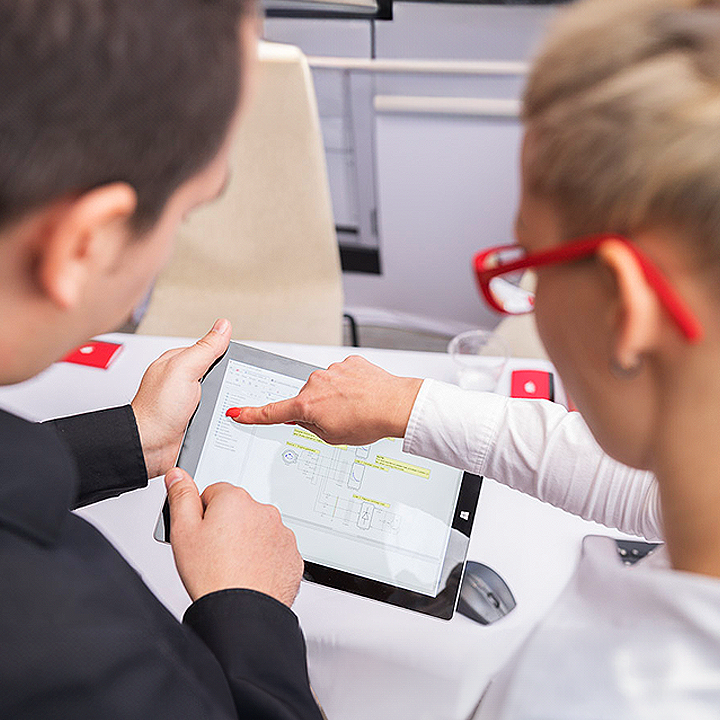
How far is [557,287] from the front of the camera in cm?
53

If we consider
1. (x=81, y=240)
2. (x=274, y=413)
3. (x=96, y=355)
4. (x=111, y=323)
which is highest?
(x=81, y=240)

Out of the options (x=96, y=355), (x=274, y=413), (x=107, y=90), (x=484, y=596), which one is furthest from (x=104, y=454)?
(x=107, y=90)

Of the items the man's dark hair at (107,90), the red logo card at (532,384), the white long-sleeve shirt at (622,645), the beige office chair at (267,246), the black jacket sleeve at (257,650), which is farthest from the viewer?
the beige office chair at (267,246)

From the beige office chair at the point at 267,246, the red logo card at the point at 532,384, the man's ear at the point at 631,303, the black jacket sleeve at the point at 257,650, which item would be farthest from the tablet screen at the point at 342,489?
the beige office chair at the point at 267,246

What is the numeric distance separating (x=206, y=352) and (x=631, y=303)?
66 centimetres

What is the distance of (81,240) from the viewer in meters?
0.45

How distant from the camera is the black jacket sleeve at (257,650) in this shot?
0.67 metres

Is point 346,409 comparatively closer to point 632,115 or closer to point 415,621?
point 415,621

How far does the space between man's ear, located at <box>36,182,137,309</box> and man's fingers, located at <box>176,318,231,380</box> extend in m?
0.51

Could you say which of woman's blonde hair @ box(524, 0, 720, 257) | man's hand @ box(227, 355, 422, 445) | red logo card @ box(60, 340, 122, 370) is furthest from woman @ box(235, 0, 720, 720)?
red logo card @ box(60, 340, 122, 370)

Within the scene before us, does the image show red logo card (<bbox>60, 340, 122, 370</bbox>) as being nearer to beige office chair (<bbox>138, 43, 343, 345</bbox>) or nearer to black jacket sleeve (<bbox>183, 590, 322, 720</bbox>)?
beige office chair (<bbox>138, 43, 343, 345</bbox>)

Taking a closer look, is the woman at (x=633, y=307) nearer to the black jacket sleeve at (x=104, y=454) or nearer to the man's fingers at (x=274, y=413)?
the man's fingers at (x=274, y=413)

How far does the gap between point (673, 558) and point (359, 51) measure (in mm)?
1652

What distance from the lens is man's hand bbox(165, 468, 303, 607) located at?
76 centimetres
